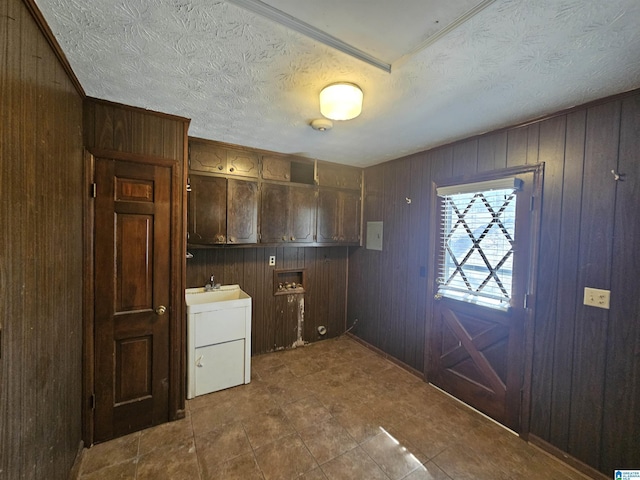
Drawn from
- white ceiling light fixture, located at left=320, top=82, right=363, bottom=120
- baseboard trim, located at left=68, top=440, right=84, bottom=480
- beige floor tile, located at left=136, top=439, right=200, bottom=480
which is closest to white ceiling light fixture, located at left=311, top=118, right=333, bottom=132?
white ceiling light fixture, located at left=320, top=82, right=363, bottom=120

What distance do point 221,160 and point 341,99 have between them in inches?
64.4

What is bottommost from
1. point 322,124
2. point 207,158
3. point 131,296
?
point 131,296

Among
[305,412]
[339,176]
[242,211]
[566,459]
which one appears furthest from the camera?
[339,176]

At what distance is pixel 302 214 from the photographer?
3.15 m

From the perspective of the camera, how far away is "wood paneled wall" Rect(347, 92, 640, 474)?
154cm

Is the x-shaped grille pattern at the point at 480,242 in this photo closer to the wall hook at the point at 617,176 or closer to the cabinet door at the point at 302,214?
the wall hook at the point at 617,176

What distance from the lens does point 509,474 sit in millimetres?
1657

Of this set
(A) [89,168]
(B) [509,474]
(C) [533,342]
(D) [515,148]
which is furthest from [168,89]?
(B) [509,474]

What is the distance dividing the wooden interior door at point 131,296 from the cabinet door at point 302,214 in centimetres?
137

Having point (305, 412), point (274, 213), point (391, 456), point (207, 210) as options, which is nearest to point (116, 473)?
point (305, 412)

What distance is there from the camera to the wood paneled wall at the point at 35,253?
93 centimetres

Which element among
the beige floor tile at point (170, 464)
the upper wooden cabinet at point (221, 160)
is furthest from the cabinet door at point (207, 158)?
the beige floor tile at point (170, 464)

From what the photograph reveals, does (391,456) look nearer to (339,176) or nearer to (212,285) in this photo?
(212,285)

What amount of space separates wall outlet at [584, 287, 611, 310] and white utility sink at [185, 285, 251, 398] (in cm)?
267
